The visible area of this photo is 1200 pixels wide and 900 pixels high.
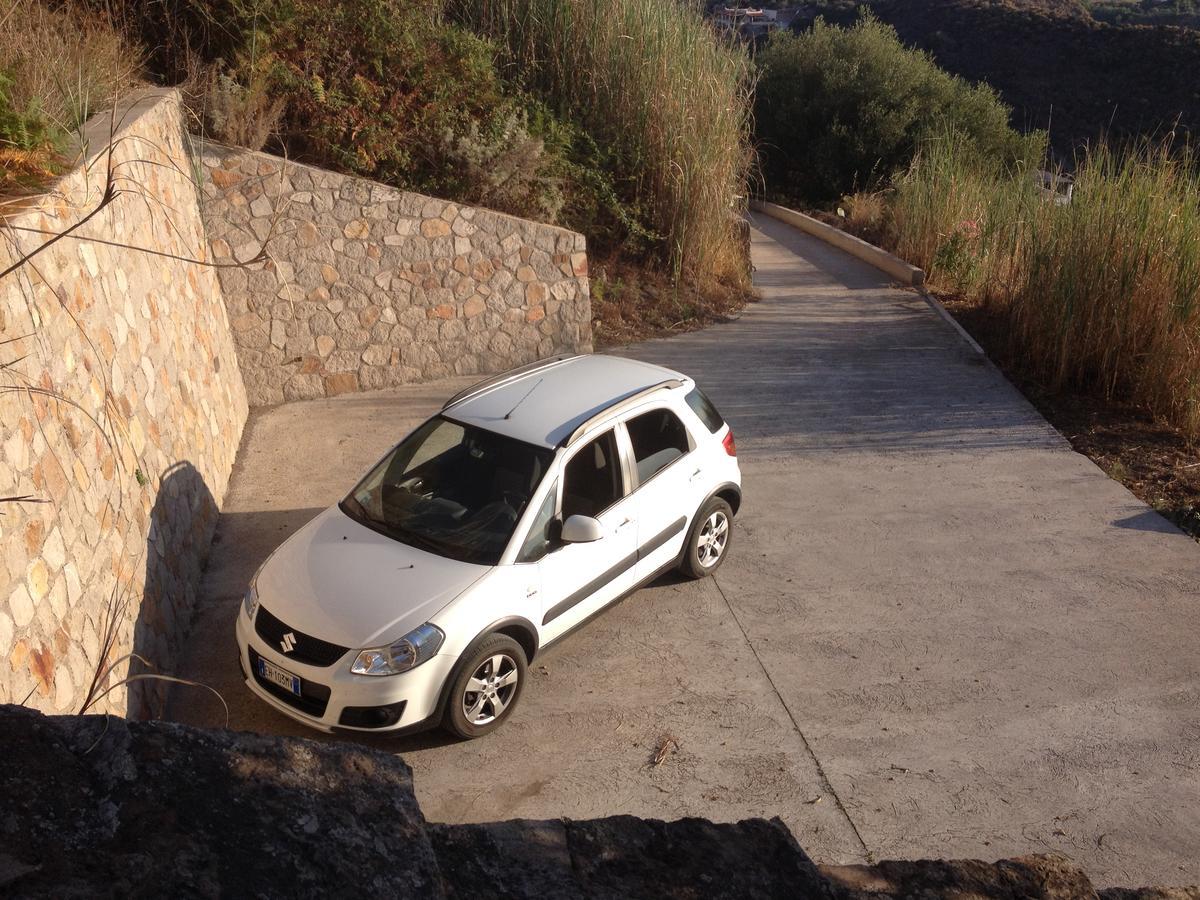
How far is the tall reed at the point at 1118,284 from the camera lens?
1059cm

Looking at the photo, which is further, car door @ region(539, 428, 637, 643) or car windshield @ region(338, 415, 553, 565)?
car door @ region(539, 428, 637, 643)

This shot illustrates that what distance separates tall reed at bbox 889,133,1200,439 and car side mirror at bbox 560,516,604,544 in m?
7.59

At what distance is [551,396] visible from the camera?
22.8 ft

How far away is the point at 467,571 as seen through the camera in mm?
5832

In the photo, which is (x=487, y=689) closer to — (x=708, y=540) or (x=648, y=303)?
(x=708, y=540)

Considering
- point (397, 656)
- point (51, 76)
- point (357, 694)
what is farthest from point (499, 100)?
point (357, 694)

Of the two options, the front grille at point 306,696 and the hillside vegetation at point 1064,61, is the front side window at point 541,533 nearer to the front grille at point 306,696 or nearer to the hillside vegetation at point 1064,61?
the front grille at point 306,696

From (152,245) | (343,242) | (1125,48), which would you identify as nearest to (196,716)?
(152,245)

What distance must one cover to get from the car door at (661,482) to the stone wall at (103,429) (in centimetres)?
311

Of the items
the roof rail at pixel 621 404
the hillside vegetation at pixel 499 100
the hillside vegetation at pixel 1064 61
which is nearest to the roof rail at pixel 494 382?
the roof rail at pixel 621 404

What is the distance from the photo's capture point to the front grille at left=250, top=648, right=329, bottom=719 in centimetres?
552

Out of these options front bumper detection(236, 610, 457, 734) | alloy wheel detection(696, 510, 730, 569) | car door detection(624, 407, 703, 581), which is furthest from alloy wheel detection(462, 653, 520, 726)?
alloy wheel detection(696, 510, 730, 569)

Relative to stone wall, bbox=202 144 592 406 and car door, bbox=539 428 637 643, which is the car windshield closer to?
car door, bbox=539 428 637 643

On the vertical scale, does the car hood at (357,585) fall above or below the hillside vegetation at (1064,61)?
below
